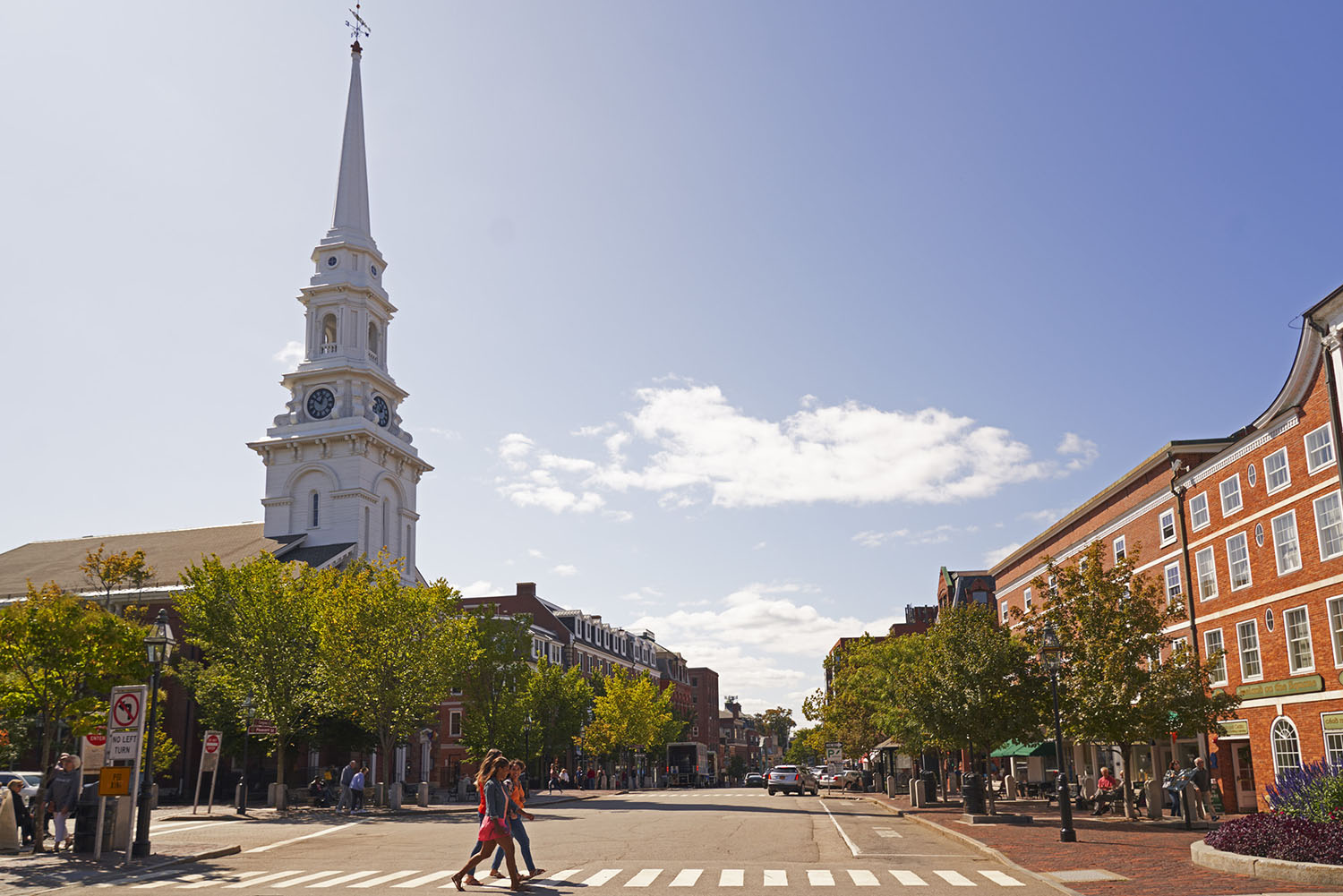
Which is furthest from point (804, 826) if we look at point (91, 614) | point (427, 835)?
point (91, 614)

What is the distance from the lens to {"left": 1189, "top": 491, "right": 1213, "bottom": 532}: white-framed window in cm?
3619

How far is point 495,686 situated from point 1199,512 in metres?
37.1

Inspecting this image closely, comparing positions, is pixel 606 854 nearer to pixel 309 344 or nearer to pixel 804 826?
pixel 804 826

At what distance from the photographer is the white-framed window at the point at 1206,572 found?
35.8 meters

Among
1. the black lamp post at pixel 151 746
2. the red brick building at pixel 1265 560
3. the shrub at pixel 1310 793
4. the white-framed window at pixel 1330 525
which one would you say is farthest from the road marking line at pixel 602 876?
the white-framed window at pixel 1330 525

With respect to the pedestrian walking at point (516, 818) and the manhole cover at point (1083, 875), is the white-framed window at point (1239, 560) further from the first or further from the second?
the pedestrian walking at point (516, 818)

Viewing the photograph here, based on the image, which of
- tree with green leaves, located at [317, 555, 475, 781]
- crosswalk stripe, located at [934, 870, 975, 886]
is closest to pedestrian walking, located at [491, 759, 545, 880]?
crosswalk stripe, located at [934, 870, 975, 886]

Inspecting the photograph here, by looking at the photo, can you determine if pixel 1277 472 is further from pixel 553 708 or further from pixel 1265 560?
pixel 553 708

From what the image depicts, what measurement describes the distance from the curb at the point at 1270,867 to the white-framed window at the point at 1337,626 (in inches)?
574

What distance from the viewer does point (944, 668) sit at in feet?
115

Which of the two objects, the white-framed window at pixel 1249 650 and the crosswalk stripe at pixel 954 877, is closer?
the crosswalk stripe at pixel 954 877

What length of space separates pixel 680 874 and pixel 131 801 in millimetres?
10302

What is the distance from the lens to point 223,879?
59.0 feet

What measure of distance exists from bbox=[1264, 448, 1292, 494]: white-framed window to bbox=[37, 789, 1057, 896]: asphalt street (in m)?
14.2
